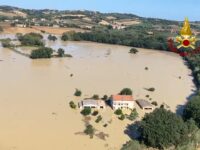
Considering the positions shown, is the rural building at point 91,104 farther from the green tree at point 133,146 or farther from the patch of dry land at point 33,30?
the patch of dry land at point 33,30

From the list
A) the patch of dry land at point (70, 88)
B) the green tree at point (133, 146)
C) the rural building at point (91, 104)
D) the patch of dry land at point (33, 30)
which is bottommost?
the patch of dry land at point (33, 30)

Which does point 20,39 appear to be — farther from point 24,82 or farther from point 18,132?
point 18,132

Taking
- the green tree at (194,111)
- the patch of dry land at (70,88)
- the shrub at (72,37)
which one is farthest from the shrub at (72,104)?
the shrub at (72,37)

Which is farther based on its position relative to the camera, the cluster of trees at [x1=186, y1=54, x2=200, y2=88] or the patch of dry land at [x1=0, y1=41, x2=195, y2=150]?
the cluster of trees at [x1=186, y1=54, x2=200, y2=88]

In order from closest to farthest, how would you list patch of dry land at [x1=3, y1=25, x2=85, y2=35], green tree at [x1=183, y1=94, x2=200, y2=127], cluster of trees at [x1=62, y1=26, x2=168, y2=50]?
1. green tree at [x1=183, y1=94, x2=200, y2=127]
2. cluster of trees at [x1=62, y1=26, x2=168, y2=50]
3. patch of dry land at [x1=3, y1=25, x2=85, y2=35]

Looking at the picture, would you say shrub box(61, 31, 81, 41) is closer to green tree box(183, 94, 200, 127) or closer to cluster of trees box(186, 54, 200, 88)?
cluster of trees box(186, 54, 200, 88)


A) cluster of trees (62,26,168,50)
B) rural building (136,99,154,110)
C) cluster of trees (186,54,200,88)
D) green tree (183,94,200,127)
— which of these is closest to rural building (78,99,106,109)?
rural building (136,99,154,110)

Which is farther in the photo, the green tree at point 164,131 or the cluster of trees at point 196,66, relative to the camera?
the cluster of trees at point 196,66

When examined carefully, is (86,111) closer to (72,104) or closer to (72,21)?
(72,104)

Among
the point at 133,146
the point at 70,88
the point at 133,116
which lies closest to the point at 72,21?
the point at 70,88
